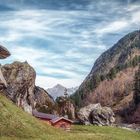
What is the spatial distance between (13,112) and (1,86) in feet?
12.6

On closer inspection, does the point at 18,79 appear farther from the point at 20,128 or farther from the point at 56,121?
the point at 20,128

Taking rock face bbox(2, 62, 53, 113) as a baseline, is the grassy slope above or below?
below

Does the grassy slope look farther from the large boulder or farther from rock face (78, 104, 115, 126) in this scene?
rock face (78, 104, 115, 126)

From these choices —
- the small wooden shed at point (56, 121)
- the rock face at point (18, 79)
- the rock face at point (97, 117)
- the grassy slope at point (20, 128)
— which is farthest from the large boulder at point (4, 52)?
the rock face at point (97, 117)

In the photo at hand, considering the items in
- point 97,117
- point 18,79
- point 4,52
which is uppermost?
point 4,52

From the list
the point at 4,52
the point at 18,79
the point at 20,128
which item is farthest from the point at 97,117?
the point at 20,128

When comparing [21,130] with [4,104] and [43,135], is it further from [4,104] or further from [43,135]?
[4,104]

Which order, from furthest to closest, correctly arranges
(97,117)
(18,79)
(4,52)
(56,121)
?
(97,117) → (56,121) → (18,79) → (4,52)

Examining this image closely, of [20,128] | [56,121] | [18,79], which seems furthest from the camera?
[56,121]

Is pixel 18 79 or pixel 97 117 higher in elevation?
pixel 18 79

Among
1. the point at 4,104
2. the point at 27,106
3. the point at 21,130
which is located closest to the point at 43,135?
the point at 21,130

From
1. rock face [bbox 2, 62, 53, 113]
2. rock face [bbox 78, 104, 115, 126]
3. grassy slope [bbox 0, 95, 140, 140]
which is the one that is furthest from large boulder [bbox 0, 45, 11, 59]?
rock face [bbox 78, 104, 115, 126]

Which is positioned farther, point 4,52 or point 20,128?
point 4,52

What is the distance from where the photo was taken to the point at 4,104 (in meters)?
48.4
